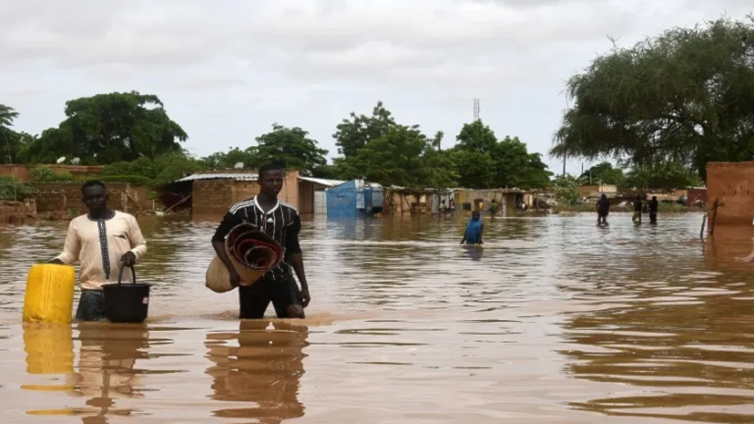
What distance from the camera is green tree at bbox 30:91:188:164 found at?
7925cm

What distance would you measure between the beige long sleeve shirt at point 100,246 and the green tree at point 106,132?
73.2m

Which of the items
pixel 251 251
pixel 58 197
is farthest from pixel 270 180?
pixel 58 197

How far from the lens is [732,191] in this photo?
94.7ft

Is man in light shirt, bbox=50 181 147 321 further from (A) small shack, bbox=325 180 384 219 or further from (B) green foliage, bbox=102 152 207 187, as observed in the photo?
(B) green foliage, bbox=102 152 207 187

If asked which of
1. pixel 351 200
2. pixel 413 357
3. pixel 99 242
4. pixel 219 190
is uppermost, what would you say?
pixel 219 190

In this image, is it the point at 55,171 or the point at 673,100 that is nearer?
the point at 673,100

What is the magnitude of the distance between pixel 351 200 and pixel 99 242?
160ft

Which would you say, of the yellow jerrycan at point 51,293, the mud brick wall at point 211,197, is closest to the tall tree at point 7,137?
the mud brick wall at point 211,197

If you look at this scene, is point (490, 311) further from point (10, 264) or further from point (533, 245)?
point (533, 245)

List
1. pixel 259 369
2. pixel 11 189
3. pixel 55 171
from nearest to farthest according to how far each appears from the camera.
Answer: pixel 259 369
pixel 11 189
pixel 55 171

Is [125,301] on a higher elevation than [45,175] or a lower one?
lower

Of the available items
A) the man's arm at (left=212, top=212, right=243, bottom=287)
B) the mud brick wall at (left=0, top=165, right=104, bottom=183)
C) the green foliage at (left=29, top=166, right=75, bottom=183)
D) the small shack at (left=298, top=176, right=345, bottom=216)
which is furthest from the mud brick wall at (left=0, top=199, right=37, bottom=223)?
the man's arm at (left=212, top=212, right=243, bottom=287)

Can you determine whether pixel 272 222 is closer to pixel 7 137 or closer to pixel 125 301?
pixel 125 301

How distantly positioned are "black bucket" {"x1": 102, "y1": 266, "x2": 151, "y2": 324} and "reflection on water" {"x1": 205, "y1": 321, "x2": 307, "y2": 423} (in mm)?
632
